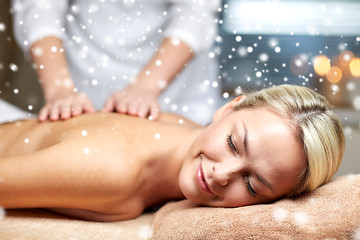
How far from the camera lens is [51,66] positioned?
4.18ft

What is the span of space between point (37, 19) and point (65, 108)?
44 cm

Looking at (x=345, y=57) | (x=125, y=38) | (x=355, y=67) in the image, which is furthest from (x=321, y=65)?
(x=125, y=38)

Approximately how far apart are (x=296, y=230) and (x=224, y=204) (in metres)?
0.19

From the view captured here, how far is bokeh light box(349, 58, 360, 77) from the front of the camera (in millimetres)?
1639

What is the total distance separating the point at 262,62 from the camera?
1488 millimetres

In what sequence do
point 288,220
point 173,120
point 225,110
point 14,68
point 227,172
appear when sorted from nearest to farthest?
point 288,220 → point 227,172 → point 225,110 → point 173,120 → point 14,68

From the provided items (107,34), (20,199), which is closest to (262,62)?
(107,34)

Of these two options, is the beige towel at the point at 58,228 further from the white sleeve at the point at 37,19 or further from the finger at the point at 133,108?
the white sleeve at the point at 37,19

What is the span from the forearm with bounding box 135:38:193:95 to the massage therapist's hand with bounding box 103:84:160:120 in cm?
8

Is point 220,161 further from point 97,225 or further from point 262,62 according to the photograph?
point 262,62

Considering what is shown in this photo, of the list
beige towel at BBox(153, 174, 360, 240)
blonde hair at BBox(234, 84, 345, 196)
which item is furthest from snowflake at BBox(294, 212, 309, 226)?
blonde hair at BBox(234, 84, 345, 196)

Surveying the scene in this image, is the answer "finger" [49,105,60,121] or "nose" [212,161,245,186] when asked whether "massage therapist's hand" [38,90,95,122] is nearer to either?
"finger" [49,105,60,121]

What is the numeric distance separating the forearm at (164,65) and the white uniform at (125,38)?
0.04 m
